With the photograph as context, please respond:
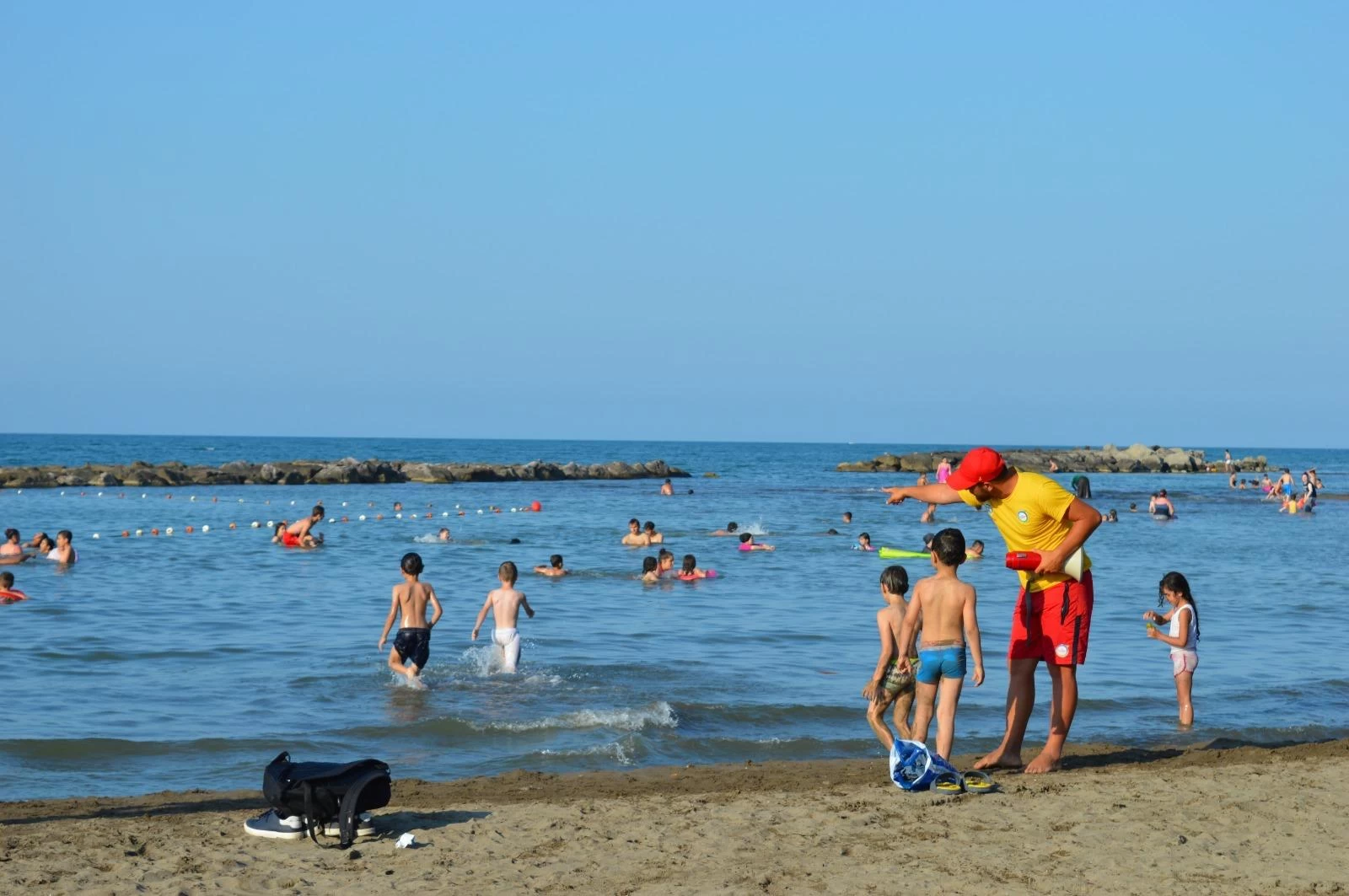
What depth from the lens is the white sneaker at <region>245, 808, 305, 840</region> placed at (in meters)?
6.89

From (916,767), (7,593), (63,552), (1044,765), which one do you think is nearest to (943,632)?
(916,767)

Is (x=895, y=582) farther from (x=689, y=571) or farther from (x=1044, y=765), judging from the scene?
(x=689, y=571)

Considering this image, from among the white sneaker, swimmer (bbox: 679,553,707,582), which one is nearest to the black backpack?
the white sneaker

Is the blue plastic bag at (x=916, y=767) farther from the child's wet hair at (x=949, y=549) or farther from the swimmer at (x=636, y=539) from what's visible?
the swimmer at (x=636, y=539)

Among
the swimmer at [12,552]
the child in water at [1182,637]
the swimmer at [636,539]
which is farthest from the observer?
the swimmer at [636,539]

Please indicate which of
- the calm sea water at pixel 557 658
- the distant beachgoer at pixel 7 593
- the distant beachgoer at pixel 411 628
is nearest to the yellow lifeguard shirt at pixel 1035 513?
the calm sea water at pixel 557 658

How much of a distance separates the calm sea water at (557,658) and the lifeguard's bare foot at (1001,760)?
1665 mm

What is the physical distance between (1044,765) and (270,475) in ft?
168

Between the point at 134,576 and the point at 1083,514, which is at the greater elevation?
the point at 1083,514

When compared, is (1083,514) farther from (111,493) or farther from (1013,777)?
(111,493)

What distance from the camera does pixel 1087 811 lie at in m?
7.35

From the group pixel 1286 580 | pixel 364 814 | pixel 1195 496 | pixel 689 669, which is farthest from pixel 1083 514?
pixel 1195 496

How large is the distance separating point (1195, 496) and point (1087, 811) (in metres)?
49.0

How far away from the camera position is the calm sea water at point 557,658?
10.2 metres
